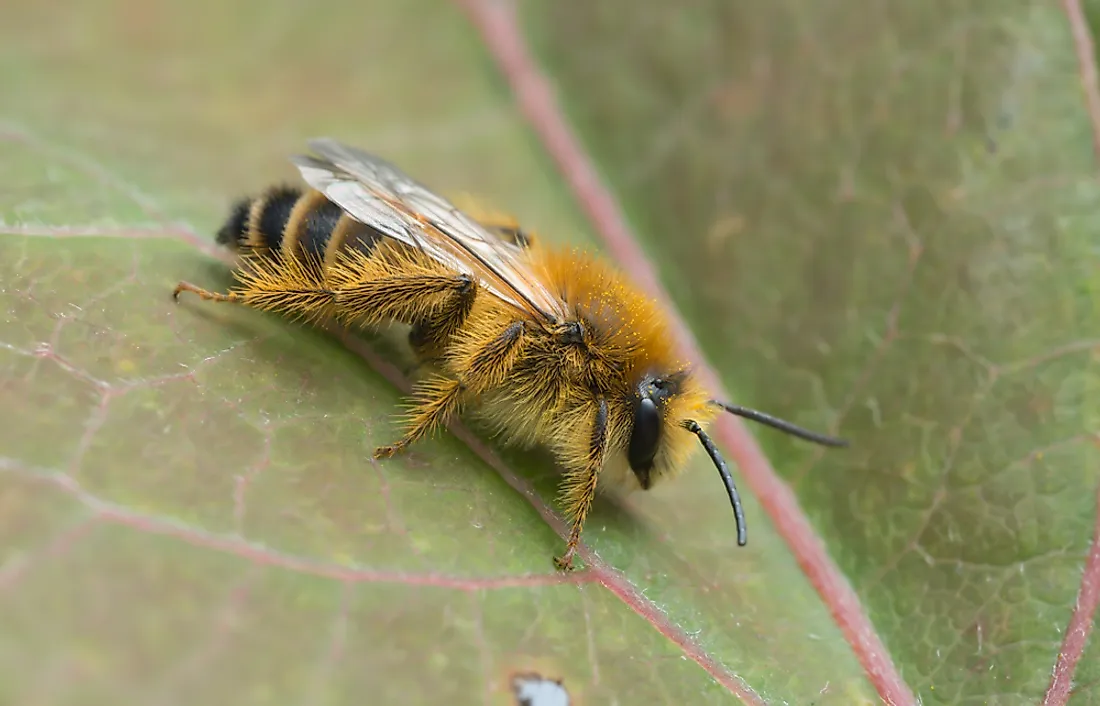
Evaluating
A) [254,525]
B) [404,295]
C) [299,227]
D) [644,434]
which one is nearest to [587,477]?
[644,434]

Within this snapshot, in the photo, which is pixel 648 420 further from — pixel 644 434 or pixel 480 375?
pixel 480 375

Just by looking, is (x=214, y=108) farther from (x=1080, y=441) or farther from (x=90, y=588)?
(x=1080, y=441)

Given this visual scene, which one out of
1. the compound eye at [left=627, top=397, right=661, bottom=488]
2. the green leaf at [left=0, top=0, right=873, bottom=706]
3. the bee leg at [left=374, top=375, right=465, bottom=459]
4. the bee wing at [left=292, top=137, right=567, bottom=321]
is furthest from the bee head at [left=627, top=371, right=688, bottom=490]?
the bee leg at [left=374, top=375, right=465, bottom=459]

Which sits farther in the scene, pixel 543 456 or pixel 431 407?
pixel 543 456

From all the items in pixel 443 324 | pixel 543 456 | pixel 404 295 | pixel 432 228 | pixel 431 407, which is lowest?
pixel 543 456

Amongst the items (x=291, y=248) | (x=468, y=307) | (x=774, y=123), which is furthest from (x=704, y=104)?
(x=291, y=248)

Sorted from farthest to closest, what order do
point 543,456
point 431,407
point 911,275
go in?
point 911,275 < point 543,456 < point 431,407
